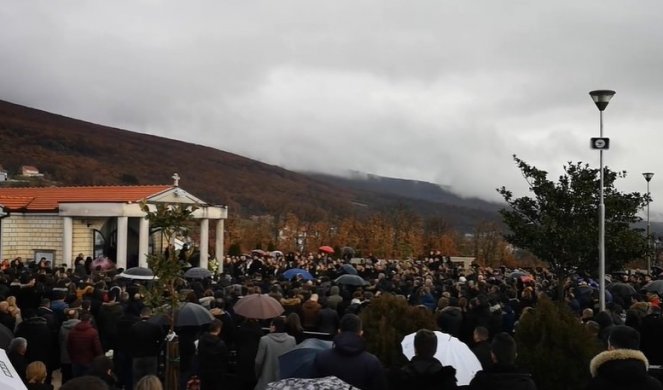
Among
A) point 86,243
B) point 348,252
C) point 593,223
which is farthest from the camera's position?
point 348,252

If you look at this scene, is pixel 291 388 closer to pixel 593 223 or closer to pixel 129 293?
pixel 129 293

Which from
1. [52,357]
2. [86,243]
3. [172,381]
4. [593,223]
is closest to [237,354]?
[172,381]

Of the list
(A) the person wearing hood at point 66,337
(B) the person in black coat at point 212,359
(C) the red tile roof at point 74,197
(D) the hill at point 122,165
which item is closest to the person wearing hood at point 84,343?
(A) the person wearing hood at point 66,337

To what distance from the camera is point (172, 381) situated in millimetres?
9570

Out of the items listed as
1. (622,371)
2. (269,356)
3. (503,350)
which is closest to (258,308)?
(269,356)

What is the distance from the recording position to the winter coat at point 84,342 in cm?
1048

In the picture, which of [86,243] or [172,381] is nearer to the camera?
[172,381]

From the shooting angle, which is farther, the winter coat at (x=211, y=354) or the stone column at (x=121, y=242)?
the stone column at (x=121, y=242)

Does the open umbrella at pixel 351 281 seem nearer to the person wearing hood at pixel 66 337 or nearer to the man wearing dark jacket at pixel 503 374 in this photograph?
the person wearing hood at pixel 66 337

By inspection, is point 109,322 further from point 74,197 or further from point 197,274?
point 74,197

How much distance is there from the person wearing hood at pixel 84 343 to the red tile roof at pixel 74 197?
21353mm

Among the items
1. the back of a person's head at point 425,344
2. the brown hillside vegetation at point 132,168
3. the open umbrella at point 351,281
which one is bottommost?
the open umbrella at point 351,281

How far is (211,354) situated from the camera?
9.39 meters

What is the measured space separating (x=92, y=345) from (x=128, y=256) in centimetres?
2476
